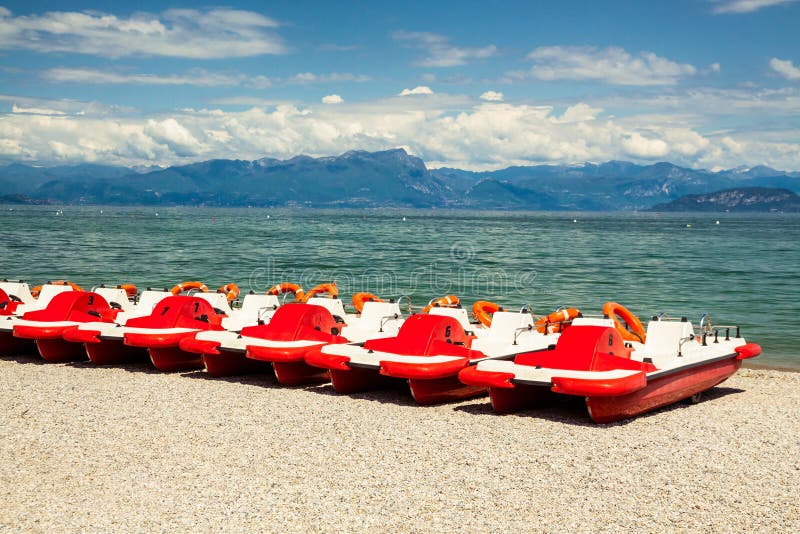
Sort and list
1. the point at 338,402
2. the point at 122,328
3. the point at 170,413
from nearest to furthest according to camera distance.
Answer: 1. the point at 170,413
2. the point at 338,402
3. the point at 122,328

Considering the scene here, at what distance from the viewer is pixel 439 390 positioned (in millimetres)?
12414

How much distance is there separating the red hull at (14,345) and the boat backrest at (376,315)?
641 cm

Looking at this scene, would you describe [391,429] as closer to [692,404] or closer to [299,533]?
[299,533]

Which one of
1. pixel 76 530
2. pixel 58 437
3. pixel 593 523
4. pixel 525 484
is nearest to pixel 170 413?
pixel 58 437

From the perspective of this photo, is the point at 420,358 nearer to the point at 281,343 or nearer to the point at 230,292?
the point at 281,343

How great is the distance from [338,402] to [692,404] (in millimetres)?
5309

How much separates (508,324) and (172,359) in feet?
18.9

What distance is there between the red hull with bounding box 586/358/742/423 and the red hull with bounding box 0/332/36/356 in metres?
11.0

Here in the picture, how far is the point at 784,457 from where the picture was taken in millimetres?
9930

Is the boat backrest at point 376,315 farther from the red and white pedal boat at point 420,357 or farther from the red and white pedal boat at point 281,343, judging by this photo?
the red and white pedal boat at point 420,357

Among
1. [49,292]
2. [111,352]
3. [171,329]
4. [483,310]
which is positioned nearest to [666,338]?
[483,310]

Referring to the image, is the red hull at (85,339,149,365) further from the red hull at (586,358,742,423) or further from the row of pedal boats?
the red hull at (586,358,742,423)

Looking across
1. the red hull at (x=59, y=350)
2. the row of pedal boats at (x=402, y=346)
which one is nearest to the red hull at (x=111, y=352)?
the row of pedal boats at (x=402, y=346)

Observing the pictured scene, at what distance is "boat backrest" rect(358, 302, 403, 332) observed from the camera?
51.4 feet
